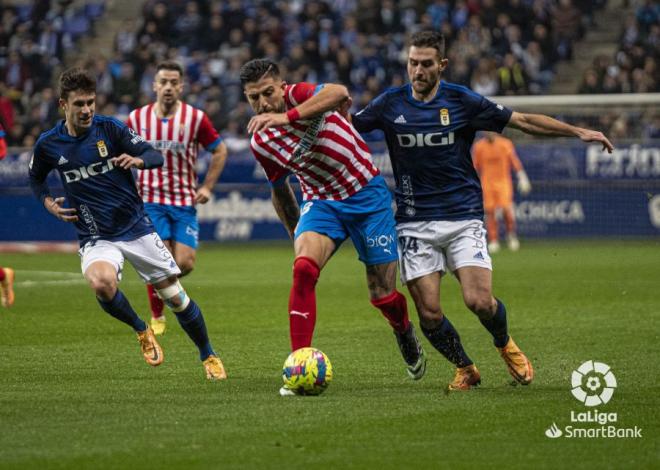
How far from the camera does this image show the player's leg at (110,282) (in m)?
8.94

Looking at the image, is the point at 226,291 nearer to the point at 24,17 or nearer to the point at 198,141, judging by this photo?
the point at 198,141

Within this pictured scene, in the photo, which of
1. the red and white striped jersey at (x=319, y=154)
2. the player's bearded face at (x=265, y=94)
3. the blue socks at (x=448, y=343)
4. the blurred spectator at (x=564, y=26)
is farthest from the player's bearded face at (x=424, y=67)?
the blurred spectator at (x=564, y=26)

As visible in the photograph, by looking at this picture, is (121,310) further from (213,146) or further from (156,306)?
(213,146)

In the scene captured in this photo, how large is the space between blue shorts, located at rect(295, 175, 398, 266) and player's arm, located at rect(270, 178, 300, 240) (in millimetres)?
230

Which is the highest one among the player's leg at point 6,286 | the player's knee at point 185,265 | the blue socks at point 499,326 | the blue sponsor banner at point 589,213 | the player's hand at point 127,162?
the player's hand at point 127,162

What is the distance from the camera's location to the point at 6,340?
1139 centimetres

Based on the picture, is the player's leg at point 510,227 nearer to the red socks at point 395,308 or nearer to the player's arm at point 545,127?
the red socks at point 395,308

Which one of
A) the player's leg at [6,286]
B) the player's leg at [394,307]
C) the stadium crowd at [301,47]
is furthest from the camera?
the stadium crowd at [301,47]

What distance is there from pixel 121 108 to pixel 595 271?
1306cm

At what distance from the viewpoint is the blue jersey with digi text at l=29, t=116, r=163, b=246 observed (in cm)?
917

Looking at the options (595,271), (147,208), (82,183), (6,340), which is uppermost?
(82,183)

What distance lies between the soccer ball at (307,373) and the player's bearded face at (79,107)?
8.16 feet

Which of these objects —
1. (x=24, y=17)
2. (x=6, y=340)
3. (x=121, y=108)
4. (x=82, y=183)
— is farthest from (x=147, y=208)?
(x=24, y=17)

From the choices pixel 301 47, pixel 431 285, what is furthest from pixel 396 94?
pixel 301 47
